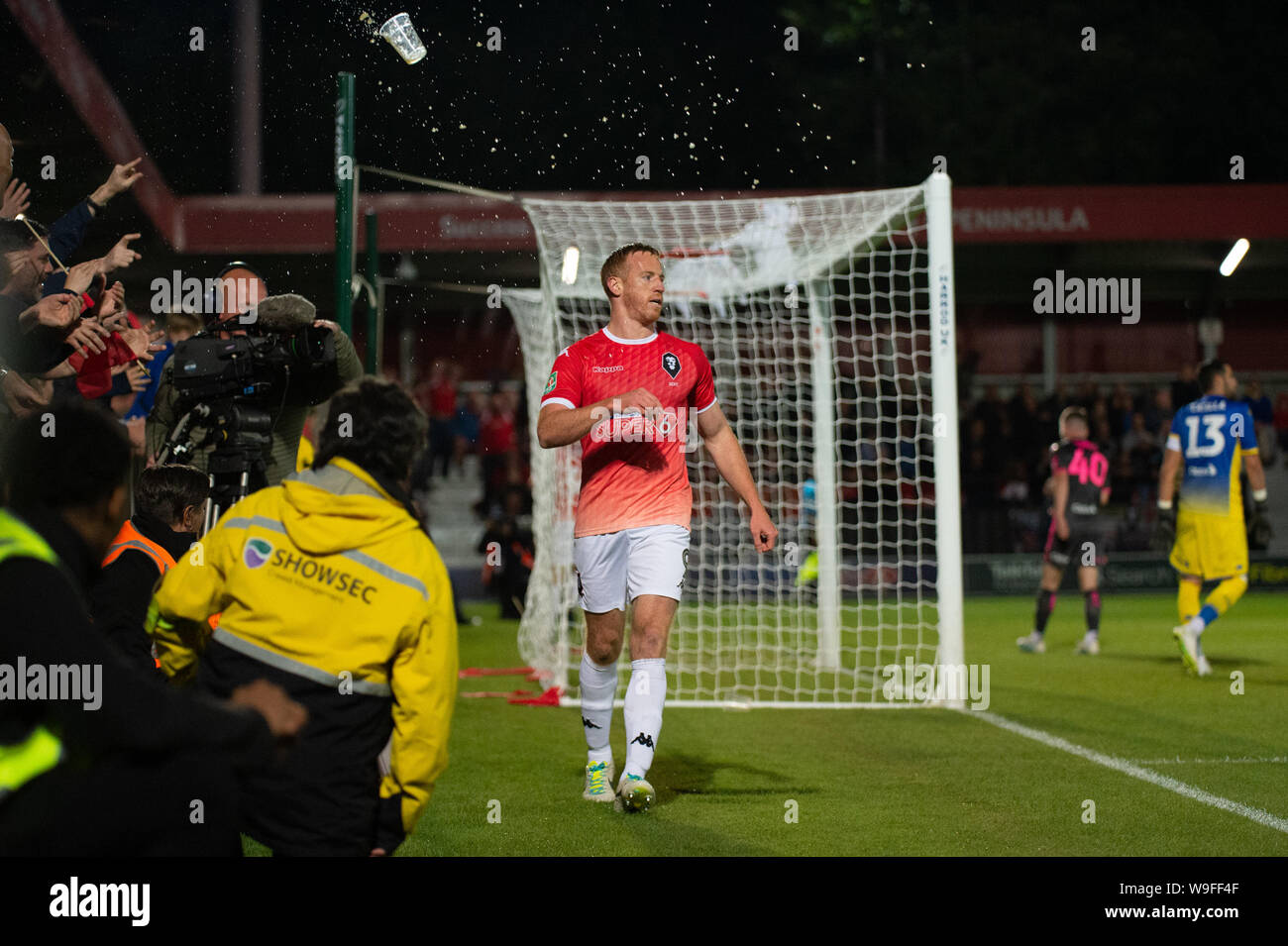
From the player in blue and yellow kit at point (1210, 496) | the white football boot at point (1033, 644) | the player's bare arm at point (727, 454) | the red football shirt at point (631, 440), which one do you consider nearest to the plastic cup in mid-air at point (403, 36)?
the red football shirt at point (631, 440)

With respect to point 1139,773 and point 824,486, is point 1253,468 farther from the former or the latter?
point 1139,773

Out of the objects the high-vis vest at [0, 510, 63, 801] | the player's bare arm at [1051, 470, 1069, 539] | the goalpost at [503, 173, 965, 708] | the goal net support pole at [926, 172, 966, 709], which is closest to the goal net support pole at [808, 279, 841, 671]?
the goalpost at [503, 173, 965, 708]

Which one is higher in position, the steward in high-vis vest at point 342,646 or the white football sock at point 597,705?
the steward in high-vis vest at point 342,646

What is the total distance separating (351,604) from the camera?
295cm

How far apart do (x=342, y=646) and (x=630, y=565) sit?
8.42 feet

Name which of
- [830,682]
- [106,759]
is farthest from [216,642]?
[830,682]

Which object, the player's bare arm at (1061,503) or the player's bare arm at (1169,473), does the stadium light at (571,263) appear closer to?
the player's bare arm at (1169,473)

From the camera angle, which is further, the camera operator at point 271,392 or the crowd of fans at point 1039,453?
the crowd of fans at point 1039,453

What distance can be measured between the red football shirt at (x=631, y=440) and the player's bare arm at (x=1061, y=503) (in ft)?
22.0

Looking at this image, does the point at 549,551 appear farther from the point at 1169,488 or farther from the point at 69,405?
the point at 69,405

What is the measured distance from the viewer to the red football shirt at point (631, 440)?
5.43m

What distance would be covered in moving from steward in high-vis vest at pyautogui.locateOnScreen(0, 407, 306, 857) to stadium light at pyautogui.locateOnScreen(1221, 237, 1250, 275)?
68.5ft

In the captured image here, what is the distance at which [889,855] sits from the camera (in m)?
4.43

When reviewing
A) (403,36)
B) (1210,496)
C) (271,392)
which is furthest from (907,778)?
(1210,496)
